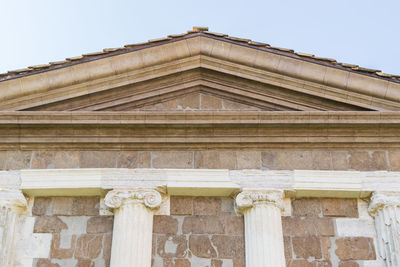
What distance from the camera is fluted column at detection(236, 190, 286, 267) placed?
25.4 ft

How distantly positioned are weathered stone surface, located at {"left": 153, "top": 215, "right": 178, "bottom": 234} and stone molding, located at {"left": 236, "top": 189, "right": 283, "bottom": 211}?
0.92 meters

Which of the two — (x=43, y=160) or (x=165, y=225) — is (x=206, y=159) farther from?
(x=43, y=160)

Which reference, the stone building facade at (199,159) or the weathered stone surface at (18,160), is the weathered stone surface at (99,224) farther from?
the weathered stone surface at (18,160)

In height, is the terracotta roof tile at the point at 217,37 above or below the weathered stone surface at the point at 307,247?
above

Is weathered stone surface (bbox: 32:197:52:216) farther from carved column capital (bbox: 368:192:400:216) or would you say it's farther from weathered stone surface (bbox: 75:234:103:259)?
carved column capital (bbox: 368:192:400:216)

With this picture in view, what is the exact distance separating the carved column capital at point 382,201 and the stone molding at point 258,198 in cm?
126

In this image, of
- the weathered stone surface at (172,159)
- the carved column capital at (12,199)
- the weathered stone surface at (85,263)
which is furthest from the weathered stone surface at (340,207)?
the carved column capital at (12,199)

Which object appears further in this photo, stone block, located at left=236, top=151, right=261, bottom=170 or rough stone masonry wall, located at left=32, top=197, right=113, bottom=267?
stone block, located at left=236, top=151, right=261, bottom=170

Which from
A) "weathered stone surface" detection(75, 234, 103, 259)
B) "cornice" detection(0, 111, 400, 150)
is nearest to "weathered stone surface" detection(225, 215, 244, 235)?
"cornice" detection(0, 111, 400, 150)

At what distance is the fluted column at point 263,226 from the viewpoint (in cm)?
773

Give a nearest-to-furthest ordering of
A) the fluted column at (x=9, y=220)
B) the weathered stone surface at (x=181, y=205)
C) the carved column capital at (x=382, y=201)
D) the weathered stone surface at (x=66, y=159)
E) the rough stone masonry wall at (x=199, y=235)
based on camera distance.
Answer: the fluted column at (x=9, y=220) < the rough stone masonry wall at (x=199, y=235) < the carved column capital at (x=382, y=201) < the weathered stone surface at (x=181, y=205) < the weathered stone surface at (x=66, y=159)

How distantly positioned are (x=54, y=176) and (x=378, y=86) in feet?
15.9

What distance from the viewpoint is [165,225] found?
818 centimetres

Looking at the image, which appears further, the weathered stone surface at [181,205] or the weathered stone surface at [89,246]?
the weathered stone surface at [181,205]
